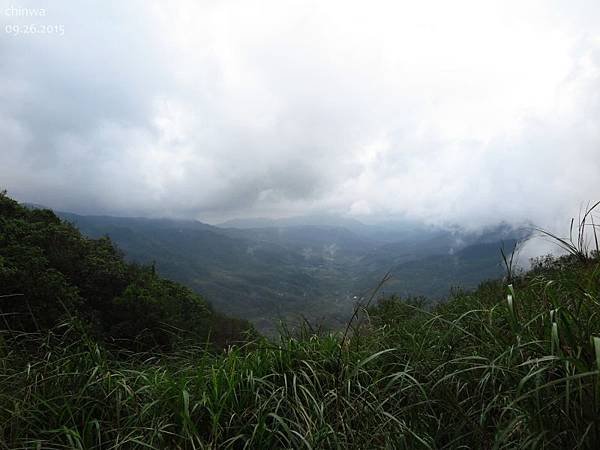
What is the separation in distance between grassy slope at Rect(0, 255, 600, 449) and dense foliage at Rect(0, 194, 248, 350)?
12346mm

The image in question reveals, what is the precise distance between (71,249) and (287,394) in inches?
908

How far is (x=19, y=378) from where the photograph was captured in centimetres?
269

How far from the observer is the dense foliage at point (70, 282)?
14.6m

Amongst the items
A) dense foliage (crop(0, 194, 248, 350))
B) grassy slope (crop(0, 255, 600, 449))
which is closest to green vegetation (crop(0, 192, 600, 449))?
grassy slope (crop(0, 255, 600, 449))

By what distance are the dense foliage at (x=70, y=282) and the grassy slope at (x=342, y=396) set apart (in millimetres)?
12346

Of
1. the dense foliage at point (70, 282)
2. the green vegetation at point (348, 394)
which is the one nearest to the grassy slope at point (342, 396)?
the green vegetation at point (348, 394)

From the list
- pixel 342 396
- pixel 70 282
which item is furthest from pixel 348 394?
pixel 70 282

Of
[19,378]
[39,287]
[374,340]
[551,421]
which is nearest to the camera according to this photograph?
[551,421]

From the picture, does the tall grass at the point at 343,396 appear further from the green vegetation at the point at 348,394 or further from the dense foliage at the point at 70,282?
the dense foliage at the point at 70,282

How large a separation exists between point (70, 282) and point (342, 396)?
71.1ft

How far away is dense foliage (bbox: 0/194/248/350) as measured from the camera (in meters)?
14.6

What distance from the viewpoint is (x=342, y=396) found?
2504 millimetres

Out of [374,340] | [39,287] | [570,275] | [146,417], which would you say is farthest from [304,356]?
[39,287]

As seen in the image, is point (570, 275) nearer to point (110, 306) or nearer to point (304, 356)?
point (304, 356)
